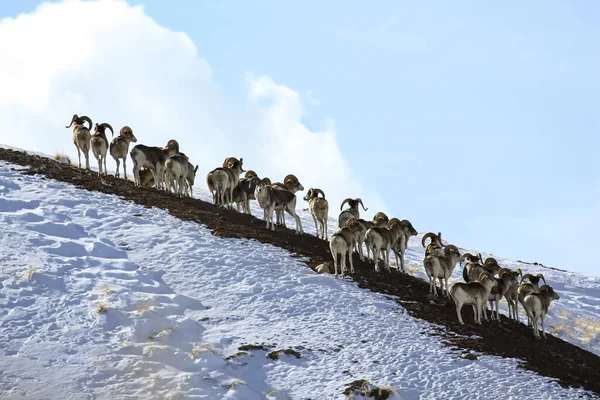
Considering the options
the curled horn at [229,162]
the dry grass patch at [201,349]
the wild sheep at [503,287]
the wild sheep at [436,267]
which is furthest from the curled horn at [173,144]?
the dry grass patch at [201,349]

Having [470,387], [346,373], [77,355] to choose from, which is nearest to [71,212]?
[77,355]

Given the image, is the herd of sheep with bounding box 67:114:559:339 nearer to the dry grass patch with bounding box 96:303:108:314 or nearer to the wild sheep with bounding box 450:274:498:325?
the wild sheep with bounding box 450:274:498:325

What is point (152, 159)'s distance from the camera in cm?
2756

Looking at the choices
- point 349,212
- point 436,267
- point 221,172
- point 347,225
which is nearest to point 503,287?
point 436,267

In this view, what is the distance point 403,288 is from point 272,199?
6.14 metres

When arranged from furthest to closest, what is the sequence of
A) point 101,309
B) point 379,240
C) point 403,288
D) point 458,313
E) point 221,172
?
point 221,172
point 379,240
point 403,288
point 458,313
point 101,309

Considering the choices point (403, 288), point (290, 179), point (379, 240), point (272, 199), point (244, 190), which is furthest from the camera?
point (290, 179)

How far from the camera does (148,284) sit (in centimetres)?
1878

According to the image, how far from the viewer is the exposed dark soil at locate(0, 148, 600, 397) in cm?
1784

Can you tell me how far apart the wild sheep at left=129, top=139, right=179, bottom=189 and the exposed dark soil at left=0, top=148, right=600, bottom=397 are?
2.46 feet

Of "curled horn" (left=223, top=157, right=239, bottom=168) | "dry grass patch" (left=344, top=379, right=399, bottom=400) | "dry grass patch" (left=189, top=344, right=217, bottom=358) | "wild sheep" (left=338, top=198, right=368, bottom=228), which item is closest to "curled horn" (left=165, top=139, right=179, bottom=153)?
"curled horn" (left=223, top=157, right=239, bottom=168)

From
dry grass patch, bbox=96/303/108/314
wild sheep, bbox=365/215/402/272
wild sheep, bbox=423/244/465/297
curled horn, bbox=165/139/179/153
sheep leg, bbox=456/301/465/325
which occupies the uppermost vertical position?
curled horn, bbox=165/139/179/153

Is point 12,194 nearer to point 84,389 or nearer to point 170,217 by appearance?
point 170,217

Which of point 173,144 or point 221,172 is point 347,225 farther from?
point 173,144
